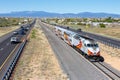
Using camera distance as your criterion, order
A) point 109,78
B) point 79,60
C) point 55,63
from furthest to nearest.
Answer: point 79,60 → point 55,63 → point 109,78

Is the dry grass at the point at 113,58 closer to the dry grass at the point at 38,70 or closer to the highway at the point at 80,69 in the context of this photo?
the highway at the point at 80,69

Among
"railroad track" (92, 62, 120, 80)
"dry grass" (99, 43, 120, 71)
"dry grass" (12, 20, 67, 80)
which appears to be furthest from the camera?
"dry grass" (99, 43, 120, 71)

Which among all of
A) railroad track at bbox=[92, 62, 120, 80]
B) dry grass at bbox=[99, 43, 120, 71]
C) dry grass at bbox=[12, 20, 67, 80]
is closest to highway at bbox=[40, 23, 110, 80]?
railroad track at bbox=[92, 62, 120, 80]

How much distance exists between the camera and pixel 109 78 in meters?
30.8

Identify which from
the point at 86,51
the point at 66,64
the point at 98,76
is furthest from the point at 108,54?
the point at 98,76

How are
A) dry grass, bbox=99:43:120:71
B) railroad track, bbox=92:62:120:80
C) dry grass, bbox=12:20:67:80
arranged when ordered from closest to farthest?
dry grass, bbox=12:20:67:80, railroad track, bbox=92:62:120:80, dry grass, bbox=99:43:120:71

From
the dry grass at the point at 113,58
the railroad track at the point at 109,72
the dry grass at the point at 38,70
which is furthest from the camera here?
the dry grass at the point at 113,58

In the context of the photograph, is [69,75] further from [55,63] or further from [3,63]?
[3,63]

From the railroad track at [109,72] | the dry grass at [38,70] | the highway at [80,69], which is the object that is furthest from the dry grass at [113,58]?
the dry grass at [38,70]

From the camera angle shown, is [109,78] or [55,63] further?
[55,63]

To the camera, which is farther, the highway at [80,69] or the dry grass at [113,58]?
the dry grass at [113,58]

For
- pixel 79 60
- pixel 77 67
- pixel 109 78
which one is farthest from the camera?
pixel 79 60

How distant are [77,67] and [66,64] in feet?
8.76

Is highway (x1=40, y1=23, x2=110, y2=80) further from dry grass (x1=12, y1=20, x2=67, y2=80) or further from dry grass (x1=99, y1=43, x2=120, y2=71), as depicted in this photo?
dry grass (x1=99, y1=43, x2=120, y2=71)
